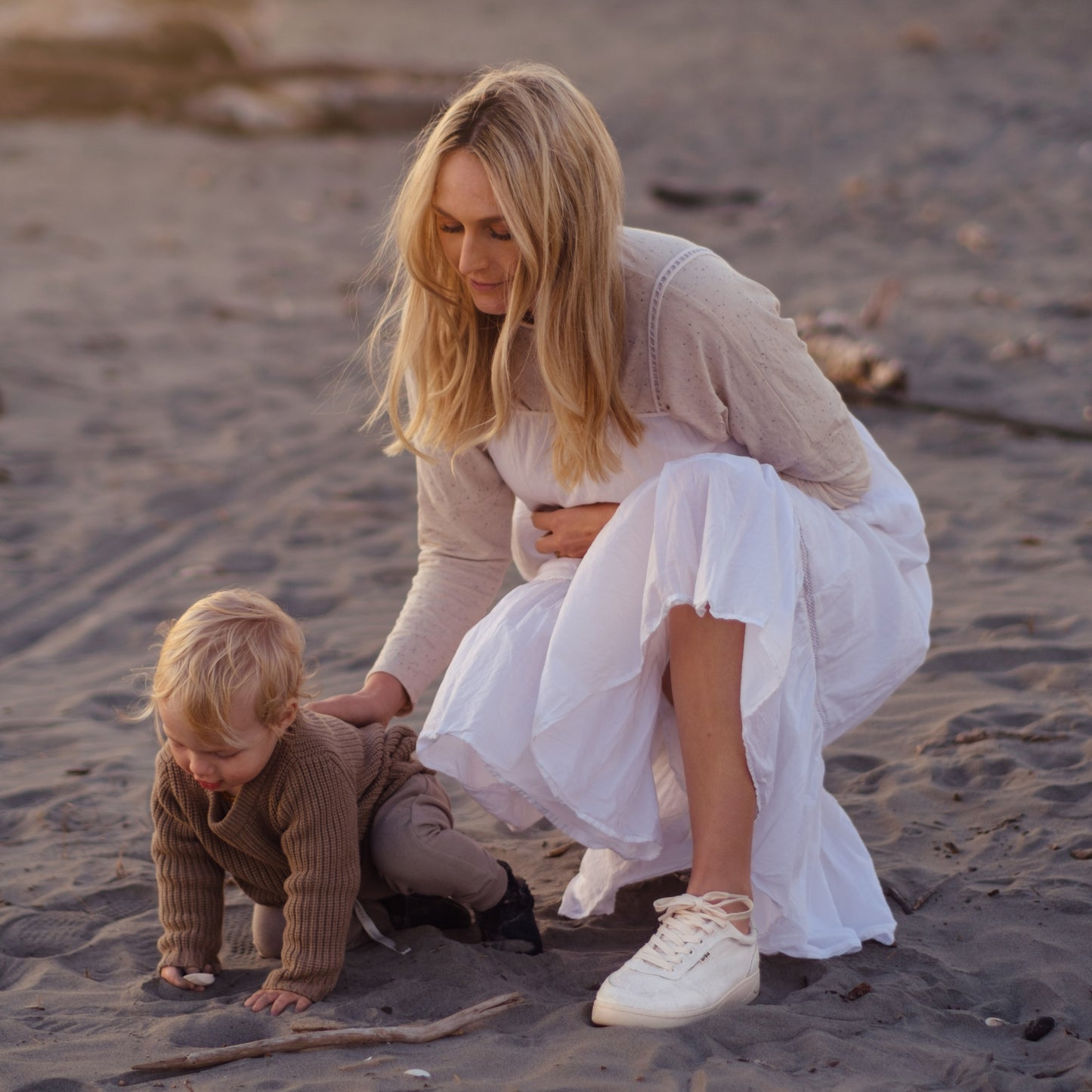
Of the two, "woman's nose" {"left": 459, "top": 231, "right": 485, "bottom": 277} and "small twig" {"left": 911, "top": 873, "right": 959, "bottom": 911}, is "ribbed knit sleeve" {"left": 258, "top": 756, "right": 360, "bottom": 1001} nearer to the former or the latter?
"woman's nose" {"left": 459, "top": 231, "right": 485, "bottom": 277}

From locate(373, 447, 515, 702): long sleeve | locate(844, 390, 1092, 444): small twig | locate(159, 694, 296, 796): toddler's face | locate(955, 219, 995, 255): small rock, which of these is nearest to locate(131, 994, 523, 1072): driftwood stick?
locate(159, 694, 296, 796): toddler's face

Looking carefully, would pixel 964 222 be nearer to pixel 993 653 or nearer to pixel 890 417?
pixel 890 417

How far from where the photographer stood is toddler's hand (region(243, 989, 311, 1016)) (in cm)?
229

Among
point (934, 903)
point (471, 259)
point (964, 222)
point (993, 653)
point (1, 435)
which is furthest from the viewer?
point (964, 222)

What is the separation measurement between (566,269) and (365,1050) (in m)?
1.38

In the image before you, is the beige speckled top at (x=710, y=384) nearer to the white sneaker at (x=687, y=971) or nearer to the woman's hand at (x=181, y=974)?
the woman's hand at (x=181, y=974)

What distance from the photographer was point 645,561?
2.42m

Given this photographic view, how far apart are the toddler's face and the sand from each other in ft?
1.36

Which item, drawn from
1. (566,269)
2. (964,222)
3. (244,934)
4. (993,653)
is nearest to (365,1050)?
(244,934)

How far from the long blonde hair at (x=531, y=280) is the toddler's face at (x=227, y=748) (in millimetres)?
693

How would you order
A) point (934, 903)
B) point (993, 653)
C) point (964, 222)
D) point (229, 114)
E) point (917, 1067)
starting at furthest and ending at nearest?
point (229, 114) → point (964, 222) → point (993, 653) → point (934, 903) → point (917, 1067)

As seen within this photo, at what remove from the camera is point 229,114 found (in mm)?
13172

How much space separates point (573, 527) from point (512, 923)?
789mm

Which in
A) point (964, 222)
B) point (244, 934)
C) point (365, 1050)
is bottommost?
point (244, 934)
